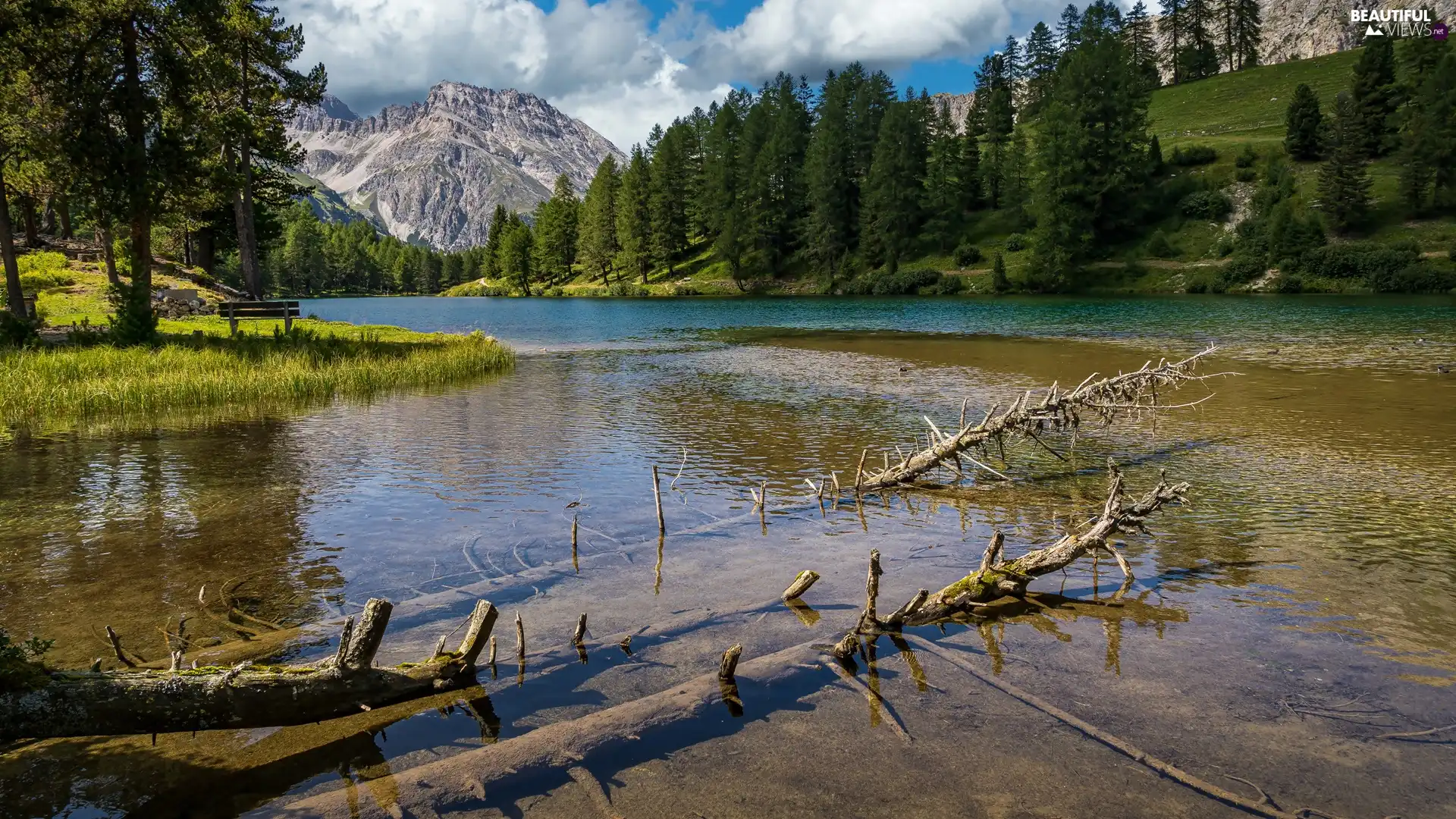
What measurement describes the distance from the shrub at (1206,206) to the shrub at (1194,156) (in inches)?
338

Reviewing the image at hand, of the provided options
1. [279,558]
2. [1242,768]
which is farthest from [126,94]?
[1242,768]

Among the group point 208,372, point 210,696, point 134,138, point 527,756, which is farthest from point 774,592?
point 134,138

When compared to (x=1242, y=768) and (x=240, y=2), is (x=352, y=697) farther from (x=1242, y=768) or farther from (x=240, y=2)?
(x=240, y=2)

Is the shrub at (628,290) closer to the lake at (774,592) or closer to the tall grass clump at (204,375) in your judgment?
the tall grass clump at (204,375)

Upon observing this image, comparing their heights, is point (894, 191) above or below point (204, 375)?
above

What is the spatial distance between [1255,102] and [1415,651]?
143073 mm

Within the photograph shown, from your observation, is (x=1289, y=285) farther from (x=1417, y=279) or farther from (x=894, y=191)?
(x=894, y=191)

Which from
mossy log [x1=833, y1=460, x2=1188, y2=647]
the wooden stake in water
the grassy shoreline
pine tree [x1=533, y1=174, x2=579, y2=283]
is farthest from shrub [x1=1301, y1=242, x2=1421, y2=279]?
pine tree [x1=533, y1=174, x2=579, y2=283]

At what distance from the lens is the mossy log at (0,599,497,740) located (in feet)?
16.7

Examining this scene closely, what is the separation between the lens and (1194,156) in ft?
314

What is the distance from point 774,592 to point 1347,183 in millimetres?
91500

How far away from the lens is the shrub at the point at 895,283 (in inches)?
3661

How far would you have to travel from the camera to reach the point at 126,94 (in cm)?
2878

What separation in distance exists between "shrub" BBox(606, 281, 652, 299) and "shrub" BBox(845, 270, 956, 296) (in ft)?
107
